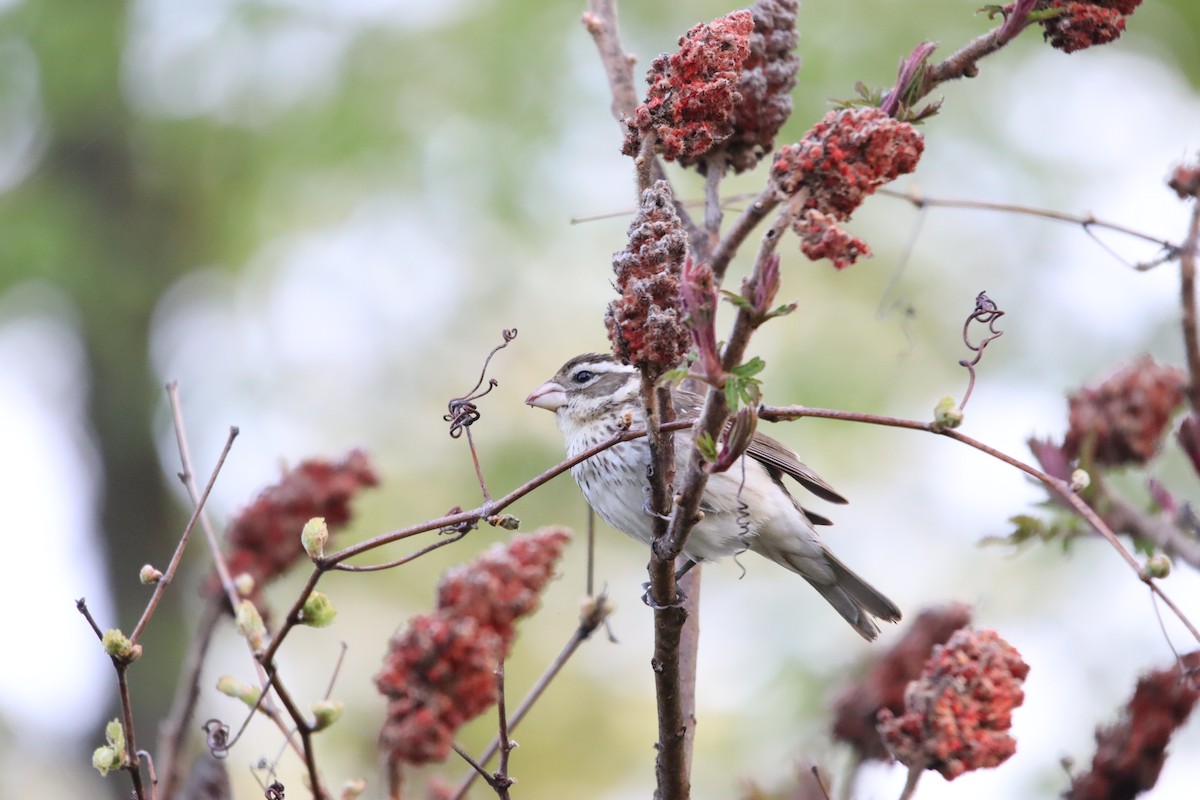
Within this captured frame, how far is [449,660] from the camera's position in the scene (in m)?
2.30

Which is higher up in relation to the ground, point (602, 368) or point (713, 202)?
point (602, 368)

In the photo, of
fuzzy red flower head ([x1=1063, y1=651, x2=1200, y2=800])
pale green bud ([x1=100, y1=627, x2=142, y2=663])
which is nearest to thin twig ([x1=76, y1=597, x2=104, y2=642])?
pale green bud ([x1=100, y1=627, x2=142, y2=663])

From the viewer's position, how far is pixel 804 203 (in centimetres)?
183

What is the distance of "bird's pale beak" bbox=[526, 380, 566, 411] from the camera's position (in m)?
4.62

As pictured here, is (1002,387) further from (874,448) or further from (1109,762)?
(1109,762)

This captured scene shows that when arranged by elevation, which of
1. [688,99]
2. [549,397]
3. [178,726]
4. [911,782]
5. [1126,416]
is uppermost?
[549,397]

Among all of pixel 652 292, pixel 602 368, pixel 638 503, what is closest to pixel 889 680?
pixel 638 503

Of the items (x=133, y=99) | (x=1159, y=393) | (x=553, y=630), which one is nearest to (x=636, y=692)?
(x=553, y=630)

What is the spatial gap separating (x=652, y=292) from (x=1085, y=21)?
95cm

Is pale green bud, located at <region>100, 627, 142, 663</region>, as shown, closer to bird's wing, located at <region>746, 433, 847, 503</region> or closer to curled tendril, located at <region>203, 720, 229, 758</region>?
curled tendril, located at <region>203, 720, 229, 758</region>

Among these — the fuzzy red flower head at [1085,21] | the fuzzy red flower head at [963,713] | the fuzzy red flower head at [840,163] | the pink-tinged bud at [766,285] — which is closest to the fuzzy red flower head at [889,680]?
the fuzzy red flower head at [963,713]

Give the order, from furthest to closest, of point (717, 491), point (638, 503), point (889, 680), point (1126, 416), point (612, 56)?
1. point (717, 491)
2. point (638, 503)
3. point (612, 56)
4. point (889, 680)
5. point (1126, 416)

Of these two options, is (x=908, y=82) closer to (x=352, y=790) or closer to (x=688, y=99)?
(x=688, y=99)

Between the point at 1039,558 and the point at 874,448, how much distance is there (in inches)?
44.7
